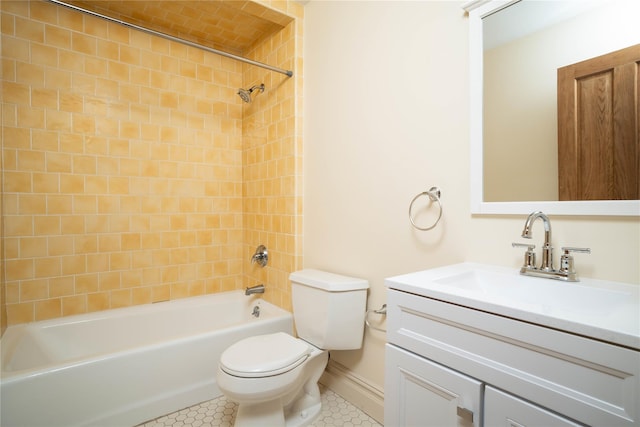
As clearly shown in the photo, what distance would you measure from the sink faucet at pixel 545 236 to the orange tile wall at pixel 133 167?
4.75 feet

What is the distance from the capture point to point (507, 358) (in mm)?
823

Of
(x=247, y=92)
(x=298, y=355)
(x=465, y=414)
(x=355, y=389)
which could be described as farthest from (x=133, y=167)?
(x=465, y=414)

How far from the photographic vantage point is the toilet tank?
1737 millimetres

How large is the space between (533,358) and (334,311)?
3.49 feet

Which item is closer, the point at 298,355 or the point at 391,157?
the point at 298,355

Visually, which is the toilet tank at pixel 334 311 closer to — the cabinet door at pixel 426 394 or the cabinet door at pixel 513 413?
the cabinet door at pixel 426 394

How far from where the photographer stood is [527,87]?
1264 mm

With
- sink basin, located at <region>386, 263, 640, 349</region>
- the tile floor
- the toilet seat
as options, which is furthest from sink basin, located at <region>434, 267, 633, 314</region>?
the tile floor

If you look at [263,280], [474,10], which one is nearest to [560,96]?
[474,10]

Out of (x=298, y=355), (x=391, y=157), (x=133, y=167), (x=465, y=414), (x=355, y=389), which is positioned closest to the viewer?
(x=465, y=414)

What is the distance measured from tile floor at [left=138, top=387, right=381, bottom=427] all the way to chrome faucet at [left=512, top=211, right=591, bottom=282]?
117cm

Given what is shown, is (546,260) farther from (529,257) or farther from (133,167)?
(133,167)

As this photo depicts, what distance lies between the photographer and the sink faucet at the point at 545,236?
1113 mm

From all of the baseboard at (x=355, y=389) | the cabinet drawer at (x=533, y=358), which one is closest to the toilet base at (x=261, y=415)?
the baseboard at (x=355, y=389)
